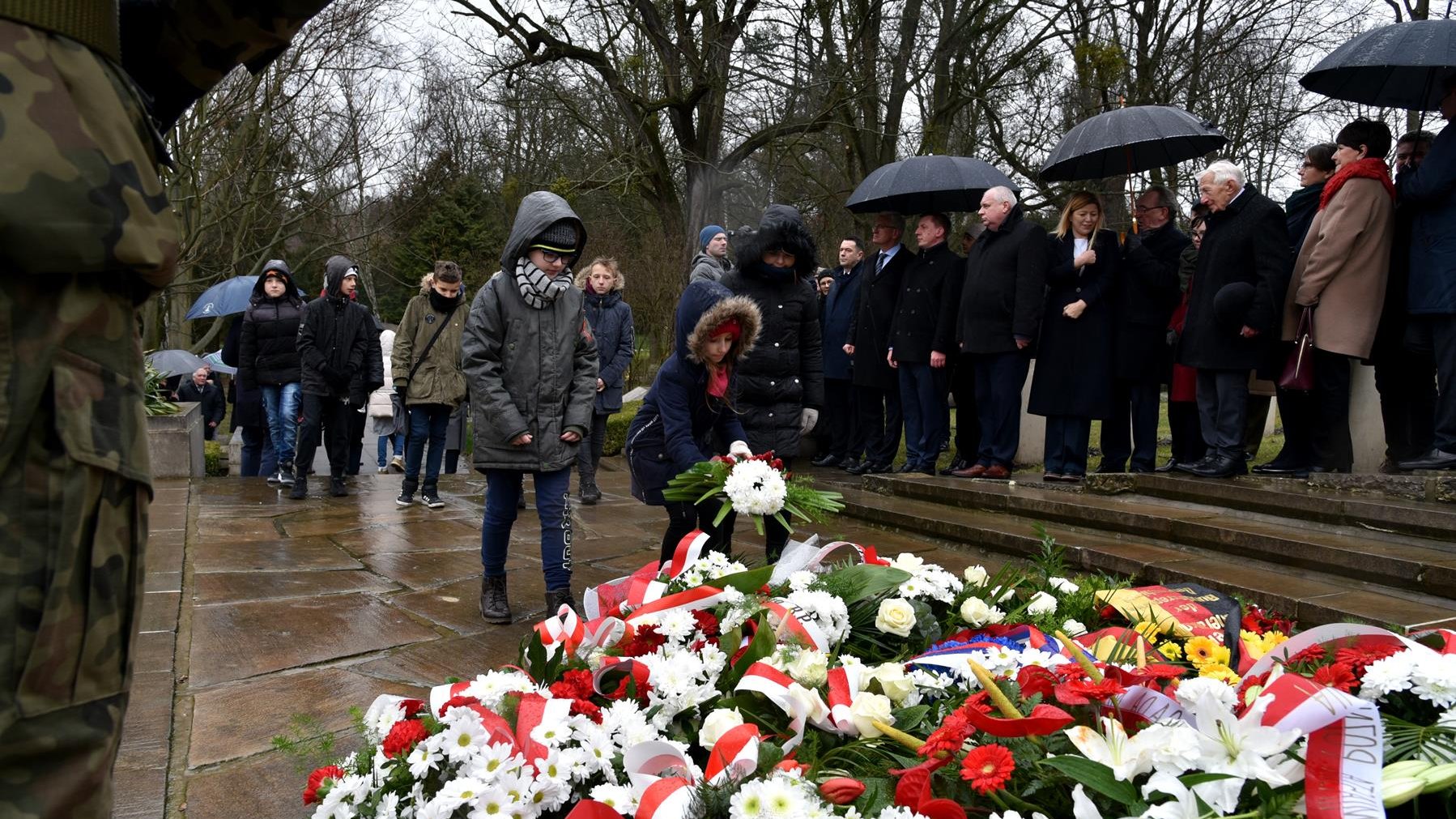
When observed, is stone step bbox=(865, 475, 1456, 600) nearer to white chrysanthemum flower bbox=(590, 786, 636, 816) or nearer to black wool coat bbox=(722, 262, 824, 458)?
black wool coat bbox=(722, 262, 824, 458)

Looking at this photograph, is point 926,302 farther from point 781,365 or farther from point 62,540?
point 62,540

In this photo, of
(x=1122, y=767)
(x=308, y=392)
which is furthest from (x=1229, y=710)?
(x=308, y=392)

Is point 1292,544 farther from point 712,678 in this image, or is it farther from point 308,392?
point 308,392

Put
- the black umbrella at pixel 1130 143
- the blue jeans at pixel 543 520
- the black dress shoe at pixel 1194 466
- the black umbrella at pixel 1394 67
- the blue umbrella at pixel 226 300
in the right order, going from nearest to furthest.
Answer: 1. the blue jeans at pixel 543 520
2. the black umbrella at pixel 1394 67
3. the black dress shoe at pixel 1194 466
4. the black umbrella at pixel 1130 143
5. the blue umbrella at pixel 226 300

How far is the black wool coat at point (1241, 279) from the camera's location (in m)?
6.30

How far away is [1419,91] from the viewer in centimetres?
658

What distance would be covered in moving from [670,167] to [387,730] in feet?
50.2

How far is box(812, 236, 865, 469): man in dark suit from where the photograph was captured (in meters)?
9.38

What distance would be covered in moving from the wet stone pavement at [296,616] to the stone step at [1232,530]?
0.55 meters

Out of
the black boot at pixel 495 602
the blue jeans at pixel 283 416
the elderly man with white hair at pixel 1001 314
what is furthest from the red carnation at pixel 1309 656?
the blue jeans at pixel 283 416

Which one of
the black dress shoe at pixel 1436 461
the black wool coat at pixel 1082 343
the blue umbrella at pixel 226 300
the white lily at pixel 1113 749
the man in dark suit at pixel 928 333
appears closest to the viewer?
the white lily at pixel 1113 749

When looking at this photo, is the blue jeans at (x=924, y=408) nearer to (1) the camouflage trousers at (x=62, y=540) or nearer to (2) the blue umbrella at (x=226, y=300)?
(1) the camouflage trousers at (x=62, y=540)

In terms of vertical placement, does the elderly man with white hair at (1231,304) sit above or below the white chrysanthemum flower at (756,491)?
above

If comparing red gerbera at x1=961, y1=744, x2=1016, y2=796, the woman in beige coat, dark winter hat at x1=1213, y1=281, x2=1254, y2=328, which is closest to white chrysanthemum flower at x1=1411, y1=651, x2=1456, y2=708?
red gerbera at x1=961, y1=744, x2=1016, y2=796
